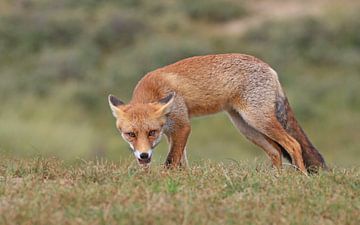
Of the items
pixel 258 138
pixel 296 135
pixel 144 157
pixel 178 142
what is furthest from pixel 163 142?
pixel 144 157

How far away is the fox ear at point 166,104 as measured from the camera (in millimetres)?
8531

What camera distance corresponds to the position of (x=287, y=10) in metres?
35.3

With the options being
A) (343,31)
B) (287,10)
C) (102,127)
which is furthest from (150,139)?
(287,10)

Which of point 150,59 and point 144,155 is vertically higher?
point 144,155

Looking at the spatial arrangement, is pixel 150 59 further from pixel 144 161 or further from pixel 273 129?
pixel 144 161

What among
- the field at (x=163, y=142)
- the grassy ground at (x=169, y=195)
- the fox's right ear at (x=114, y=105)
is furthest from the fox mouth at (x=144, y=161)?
the fox's right ear at (x=114, y=105)

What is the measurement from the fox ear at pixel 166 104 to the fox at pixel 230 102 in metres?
0.01

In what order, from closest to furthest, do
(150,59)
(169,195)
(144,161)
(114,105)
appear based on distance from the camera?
(169,195), (144,161), (114,105), (150,59)

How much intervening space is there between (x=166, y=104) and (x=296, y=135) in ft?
5.69

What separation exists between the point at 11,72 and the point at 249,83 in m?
18.8

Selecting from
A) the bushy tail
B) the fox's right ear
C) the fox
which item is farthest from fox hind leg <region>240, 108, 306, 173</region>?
the fox's right ear

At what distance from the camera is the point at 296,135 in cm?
942

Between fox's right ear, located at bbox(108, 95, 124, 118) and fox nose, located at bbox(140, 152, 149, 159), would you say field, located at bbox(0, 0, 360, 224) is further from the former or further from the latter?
fox's right ear, located at bbox(108, 95, 124, 118)

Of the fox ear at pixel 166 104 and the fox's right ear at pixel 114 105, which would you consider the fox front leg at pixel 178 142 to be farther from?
the fox's right ear at pixel 114 105
